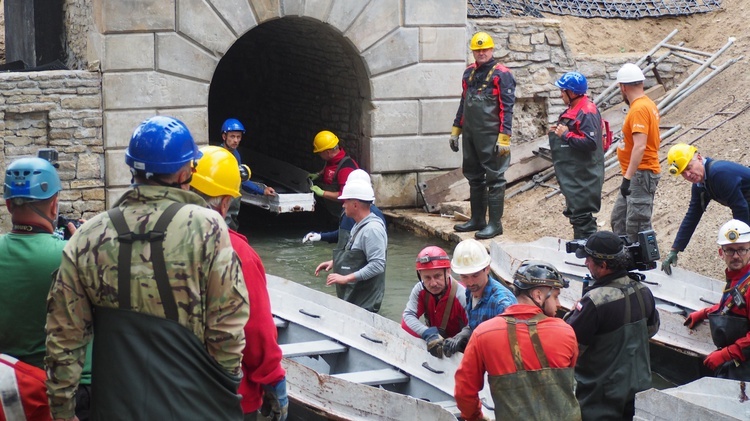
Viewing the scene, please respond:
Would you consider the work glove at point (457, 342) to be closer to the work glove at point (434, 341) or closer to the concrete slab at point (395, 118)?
the work glove at point (434, 341)

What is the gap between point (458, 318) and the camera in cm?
630

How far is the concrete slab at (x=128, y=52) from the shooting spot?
1139 cm

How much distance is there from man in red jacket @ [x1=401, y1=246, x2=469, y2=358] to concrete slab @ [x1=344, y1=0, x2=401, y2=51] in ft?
21.2

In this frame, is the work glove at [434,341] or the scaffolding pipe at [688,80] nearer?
the work glove at [434,341]

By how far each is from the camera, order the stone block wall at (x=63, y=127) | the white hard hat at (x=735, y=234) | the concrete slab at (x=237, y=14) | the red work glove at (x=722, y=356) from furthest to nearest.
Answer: the concrete slab at (x=237, y=14), the stone block wall at (x=63, y=127), the white hard hat at (x=735, y=234), the red work glove at (x=722, y=356)

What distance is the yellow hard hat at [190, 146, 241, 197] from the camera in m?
4.33

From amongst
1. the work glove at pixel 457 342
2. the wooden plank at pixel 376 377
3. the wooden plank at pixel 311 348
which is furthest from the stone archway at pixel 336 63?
the work glove at pixel 457 342

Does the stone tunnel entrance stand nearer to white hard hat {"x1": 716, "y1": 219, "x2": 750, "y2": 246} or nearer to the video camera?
white hard hat {"x1": 716, "y1": 219, "x2": 750, "y2": 246}

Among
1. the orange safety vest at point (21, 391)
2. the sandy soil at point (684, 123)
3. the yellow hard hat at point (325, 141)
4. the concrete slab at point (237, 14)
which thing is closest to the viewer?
the orange safety vest at point (21, 391)

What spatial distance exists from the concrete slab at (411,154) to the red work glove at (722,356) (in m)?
6.73

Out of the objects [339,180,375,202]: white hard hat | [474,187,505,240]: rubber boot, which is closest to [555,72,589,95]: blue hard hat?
[474,187,505,240]: rubber boot

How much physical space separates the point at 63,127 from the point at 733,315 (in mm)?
7708

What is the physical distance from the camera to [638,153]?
28.9 feet

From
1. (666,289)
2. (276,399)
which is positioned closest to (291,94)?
(666,289)
